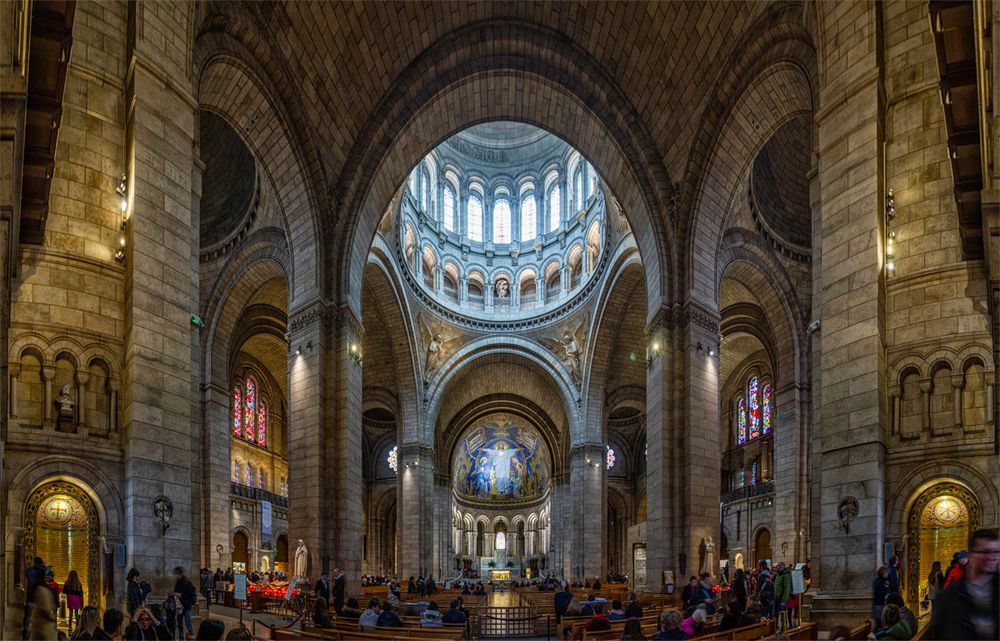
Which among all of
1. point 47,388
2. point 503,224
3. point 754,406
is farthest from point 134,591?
point 503,224

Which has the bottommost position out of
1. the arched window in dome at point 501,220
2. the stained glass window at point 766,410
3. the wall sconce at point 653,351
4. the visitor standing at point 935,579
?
the visitor standing at point 935,579

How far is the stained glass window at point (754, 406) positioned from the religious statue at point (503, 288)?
43.3ft

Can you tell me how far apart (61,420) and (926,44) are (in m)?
12.7

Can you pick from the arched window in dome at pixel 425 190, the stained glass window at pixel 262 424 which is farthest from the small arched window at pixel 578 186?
the stained glass window at pixel 262 424

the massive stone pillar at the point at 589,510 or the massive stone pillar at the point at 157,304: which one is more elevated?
the massive stone pillar at the point at 157,304

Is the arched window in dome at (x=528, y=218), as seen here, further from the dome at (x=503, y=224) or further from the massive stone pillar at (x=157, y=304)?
the massive stone pillar at (x=157, y=304)

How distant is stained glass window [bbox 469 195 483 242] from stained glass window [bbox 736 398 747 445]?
15823 mm

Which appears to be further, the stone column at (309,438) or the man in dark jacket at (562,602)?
the stone column at (309,438)

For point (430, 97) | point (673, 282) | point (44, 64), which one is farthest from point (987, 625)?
point (430, 97)

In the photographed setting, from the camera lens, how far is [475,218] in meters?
42.7

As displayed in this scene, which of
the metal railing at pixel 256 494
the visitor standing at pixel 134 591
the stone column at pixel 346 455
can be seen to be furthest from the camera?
the metal railing at pixel 256 494

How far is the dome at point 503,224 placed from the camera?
38219 millimetres

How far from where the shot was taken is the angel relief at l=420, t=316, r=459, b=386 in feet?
127

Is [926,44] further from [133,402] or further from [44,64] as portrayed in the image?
[133,402]
